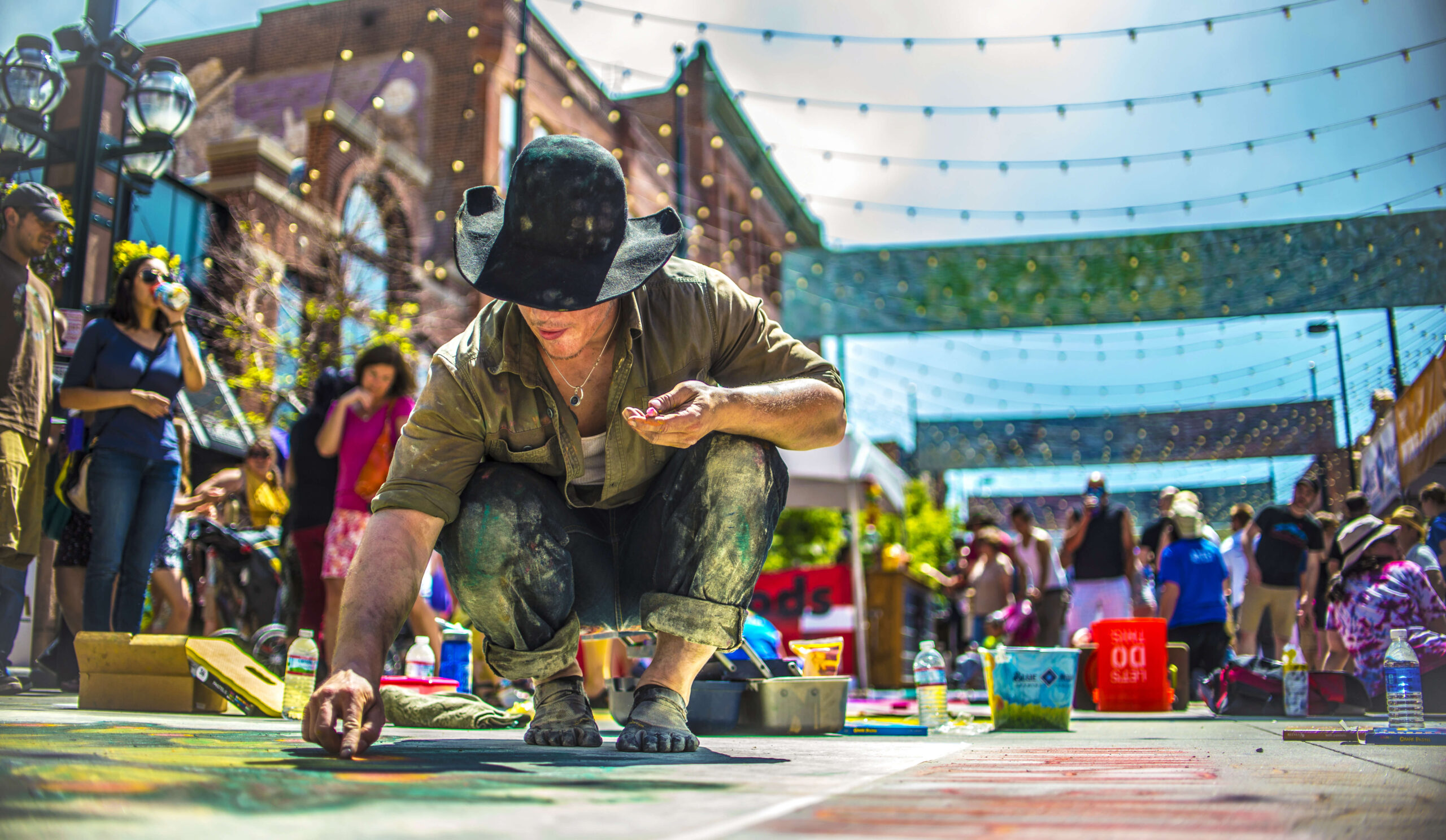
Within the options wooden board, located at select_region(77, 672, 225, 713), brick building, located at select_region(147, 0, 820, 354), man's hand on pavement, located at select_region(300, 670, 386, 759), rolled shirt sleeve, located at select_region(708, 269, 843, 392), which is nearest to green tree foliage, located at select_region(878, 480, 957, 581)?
brick building, located at select_region(147, 0, 820, 354)

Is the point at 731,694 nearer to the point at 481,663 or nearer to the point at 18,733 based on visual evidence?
the point at 18,733

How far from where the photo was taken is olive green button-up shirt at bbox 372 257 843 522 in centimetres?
215

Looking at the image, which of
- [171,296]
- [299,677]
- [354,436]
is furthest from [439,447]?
[354,436]

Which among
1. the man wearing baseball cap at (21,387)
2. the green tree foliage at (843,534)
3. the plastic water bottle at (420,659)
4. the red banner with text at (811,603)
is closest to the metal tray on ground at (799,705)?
the plastic water bottle at (420,659)

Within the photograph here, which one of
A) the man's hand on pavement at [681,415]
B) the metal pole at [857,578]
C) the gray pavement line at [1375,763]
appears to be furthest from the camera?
the metal pole at [857,578]

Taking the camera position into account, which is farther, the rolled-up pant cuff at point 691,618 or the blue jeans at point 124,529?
the blue jeans at point 124,529

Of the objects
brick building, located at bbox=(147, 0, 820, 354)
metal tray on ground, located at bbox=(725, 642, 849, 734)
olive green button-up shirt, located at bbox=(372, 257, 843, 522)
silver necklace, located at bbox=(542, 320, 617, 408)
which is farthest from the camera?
brick building, located at bbox=(147, 0, 820, 354)

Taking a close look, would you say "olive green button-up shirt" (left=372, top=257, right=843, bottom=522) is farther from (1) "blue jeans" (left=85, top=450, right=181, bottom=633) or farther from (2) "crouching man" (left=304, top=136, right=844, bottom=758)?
(1) "blue jeans" (left=85, top=450, right=181, bottom=633)

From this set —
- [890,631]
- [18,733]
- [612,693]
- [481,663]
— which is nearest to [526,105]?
[890,631]

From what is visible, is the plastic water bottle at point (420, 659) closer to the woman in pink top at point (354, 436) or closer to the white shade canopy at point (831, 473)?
the woman in pink top at point (354, 436)

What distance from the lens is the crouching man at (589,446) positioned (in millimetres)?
1997

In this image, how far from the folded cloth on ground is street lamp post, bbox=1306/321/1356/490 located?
902cm

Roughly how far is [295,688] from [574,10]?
24.6 feet

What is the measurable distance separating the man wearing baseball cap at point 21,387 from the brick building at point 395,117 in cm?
1029
